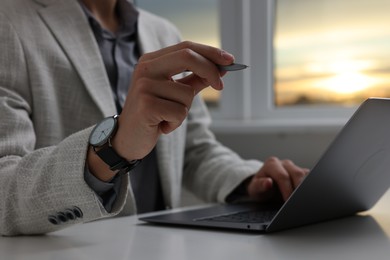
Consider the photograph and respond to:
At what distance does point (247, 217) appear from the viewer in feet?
3.03

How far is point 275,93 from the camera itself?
77.2 inches

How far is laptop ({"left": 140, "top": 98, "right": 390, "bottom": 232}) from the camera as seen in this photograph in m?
0.72

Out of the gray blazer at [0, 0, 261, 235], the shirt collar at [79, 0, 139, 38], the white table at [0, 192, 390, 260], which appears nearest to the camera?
the white table at [0, 192, 390, 260]

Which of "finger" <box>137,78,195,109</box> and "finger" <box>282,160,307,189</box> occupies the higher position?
"finger" <box>137,78,195,109</box>

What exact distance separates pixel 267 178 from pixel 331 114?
80cm

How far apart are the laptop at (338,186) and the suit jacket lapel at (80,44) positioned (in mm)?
286

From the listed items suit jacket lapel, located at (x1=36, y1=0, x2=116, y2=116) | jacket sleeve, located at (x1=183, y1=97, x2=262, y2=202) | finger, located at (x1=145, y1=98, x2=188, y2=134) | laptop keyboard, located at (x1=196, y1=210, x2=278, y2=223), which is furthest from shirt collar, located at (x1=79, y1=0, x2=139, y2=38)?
finger, located at (x1=145, y1=98, x2=188, y2=134)

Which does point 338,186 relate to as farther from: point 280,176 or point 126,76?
point 126,76

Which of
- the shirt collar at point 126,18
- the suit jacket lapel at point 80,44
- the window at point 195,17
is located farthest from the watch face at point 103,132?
the window at point 195,17

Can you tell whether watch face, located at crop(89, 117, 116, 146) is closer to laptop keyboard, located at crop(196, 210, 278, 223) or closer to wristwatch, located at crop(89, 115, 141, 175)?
wristwatch, located at crop(89, 115, 141, 175)

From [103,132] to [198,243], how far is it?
7.0 inches

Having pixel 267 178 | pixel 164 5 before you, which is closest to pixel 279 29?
pixel 164 5

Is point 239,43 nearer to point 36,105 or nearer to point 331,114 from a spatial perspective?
point 331,114

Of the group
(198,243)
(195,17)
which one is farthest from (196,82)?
(195,17)
